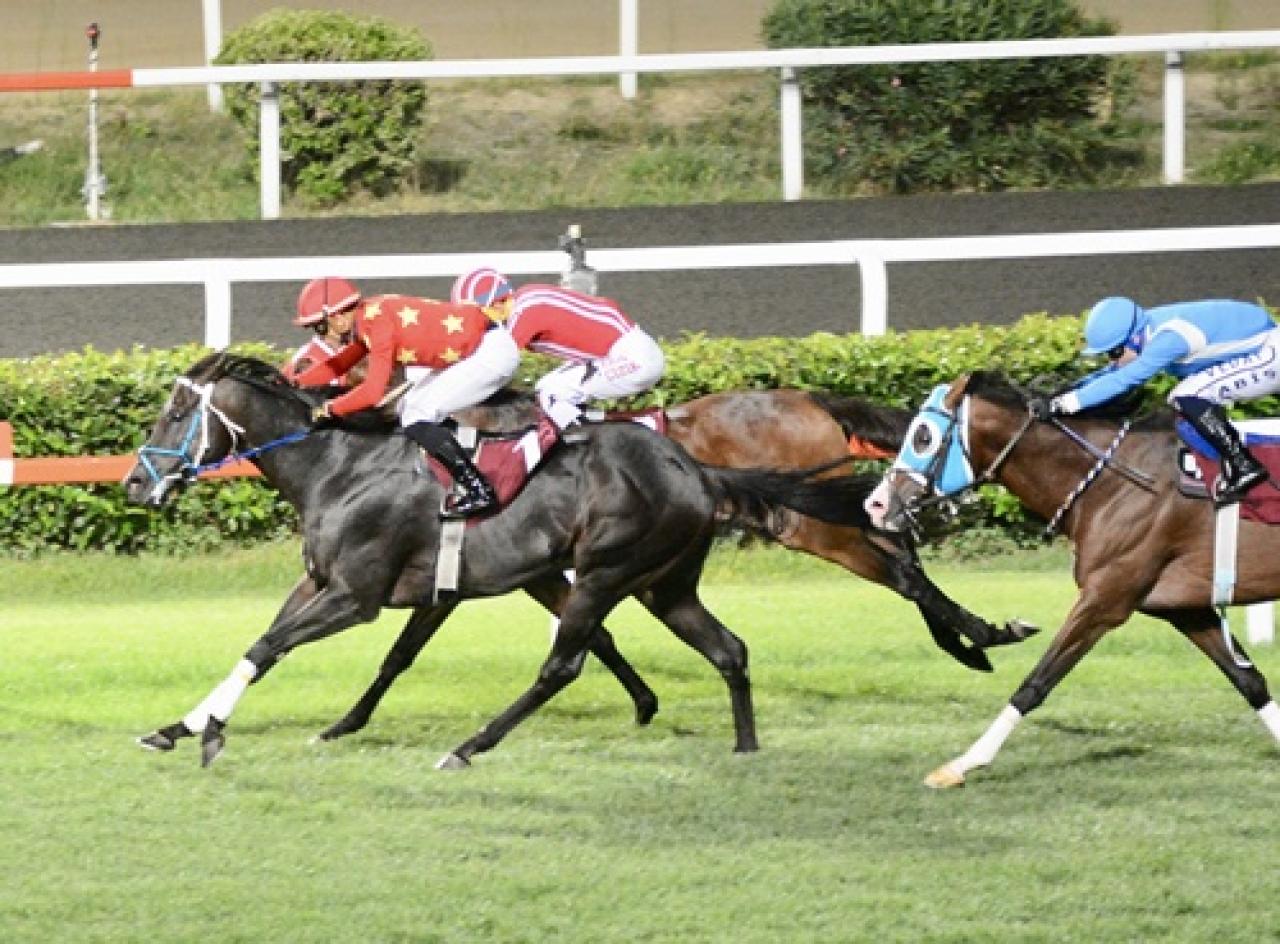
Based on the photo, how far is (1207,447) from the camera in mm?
8320

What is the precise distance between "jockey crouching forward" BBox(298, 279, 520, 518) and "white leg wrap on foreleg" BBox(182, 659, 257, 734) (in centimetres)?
80

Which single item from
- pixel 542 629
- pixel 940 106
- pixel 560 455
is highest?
pixel 940 106

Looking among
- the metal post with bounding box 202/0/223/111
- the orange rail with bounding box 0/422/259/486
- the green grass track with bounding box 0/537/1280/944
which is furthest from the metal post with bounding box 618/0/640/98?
the orange rail with bounding box 0/422/259/486

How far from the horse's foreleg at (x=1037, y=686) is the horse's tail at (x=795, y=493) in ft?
2.88

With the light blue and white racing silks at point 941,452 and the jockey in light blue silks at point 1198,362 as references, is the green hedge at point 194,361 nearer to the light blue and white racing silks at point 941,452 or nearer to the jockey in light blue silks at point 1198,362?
the jockey in light blue silks at point 1198,362

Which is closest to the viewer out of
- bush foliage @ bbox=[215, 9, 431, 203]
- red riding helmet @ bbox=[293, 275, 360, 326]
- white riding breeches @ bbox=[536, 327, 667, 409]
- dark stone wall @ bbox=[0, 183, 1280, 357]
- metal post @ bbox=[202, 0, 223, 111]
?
red riding helmet @ bbox=[293, 275, 360, 326]

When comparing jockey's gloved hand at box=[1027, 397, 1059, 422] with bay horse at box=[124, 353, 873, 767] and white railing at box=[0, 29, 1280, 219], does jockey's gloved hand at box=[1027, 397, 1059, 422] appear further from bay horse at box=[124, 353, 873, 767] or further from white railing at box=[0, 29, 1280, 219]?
white railing at box=[0, 29, 1280, 219]

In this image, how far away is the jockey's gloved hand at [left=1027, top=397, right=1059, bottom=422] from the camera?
8438 mm

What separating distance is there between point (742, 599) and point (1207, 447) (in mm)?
3215

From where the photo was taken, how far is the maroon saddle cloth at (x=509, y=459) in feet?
28.0

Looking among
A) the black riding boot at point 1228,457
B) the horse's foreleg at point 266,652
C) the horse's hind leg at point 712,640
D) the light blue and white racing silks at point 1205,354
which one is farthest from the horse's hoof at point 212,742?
the black riding boot at point 1228,457

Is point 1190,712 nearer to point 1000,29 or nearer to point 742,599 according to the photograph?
point 742,599

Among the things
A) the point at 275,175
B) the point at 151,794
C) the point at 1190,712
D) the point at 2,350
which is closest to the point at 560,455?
the point at 151,794

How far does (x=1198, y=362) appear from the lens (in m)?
8.52
